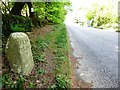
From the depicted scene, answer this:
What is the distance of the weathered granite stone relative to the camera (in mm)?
4961

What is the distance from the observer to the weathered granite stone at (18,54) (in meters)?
4.96

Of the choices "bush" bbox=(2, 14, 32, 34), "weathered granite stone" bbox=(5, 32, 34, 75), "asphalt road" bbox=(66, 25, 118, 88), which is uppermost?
"bush" bbox=(2, 14, 32, 34)

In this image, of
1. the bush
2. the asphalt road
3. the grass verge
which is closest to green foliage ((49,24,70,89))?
the grass verge

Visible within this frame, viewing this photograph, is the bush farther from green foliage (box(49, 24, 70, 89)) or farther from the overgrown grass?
green foliage (box(49, 24, 70, 89))

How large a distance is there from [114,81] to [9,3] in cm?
1010

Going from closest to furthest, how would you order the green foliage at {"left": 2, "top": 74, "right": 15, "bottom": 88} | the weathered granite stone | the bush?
the green foliage at {"left": 2, "top": 74, "right": 15, "bottom": 88} < the weathered granite stone < the bush

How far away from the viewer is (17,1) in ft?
35.4

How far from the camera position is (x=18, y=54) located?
16.2 ft

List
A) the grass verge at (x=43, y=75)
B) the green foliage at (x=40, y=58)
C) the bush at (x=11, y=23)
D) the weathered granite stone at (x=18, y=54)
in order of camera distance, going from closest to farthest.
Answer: the grass verge at (x=43, y=75) → the weathered granite stone at (x=18, y=54) → the green foliage at (x=40, y=58) → the bush at (x=11, y=23)

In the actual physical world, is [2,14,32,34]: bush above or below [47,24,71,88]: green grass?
above

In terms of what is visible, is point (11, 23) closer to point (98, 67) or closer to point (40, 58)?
point (40, 58)

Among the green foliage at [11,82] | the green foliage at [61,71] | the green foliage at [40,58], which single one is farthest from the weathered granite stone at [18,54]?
the green foliage at [40,58]

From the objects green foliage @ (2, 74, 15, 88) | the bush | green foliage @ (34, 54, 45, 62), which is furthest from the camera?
the bush

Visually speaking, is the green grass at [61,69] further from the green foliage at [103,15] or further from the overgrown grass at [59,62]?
the green foliage at [103,15]
